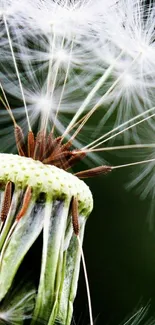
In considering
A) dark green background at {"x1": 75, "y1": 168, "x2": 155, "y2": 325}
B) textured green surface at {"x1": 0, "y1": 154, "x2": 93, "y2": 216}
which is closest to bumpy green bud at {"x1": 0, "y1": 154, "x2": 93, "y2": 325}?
textured green surface at {"x1": 0, "y1": 154, "x2": 93, "y2": 216}

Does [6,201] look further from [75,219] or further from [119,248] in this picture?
[119,248]

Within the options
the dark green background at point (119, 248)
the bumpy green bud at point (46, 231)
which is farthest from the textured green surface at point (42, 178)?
the dark green background at point (119, 248)

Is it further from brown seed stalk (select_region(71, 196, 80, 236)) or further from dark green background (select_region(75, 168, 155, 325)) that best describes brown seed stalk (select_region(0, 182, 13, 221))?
dark green background (select_region(75, 168, 155, 325))

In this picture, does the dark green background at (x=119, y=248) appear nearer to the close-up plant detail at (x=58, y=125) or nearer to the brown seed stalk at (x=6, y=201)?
the close-up plant detail at (x=58, y=125)

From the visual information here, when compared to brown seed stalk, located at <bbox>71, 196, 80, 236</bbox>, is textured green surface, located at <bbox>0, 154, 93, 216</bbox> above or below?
above

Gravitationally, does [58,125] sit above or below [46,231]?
above

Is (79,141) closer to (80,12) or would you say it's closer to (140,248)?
(80,12)

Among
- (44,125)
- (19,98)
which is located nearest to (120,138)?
(19,98)

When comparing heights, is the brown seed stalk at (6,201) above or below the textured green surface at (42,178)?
below

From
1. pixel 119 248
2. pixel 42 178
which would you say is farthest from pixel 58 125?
pixel 119 248
